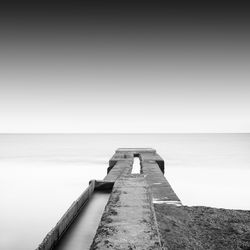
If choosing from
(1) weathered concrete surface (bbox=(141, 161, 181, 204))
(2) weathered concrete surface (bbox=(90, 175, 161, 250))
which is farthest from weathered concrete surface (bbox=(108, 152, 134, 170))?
(2) weathered concrete surface (bbox=(90, 175, 161, 250))

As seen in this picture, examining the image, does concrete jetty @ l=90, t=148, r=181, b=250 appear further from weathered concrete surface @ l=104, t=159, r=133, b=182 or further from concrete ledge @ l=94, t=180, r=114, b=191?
weathered concrete surface @ l=104, t=159, r=133, b=182

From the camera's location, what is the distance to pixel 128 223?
9.89ft

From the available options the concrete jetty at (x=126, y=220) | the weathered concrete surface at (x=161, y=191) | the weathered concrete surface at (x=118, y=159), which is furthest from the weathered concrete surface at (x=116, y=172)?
the concrete jetty at (x=126, y=220)

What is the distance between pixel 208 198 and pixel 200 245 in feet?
28.9

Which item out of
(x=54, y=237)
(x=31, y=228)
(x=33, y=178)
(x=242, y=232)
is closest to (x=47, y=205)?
(x=31, y=228)

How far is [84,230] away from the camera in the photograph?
4324 mm

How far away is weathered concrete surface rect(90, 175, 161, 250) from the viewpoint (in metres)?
2.48

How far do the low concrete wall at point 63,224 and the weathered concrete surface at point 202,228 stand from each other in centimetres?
139

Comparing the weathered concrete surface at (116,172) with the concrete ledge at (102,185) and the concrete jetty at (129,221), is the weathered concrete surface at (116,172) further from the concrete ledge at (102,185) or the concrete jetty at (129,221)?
the concrete jetty at (129,221)

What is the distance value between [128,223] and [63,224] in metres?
1.43

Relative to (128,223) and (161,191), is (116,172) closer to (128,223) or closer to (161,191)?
(161,191)

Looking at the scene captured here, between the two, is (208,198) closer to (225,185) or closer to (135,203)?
(225,185)

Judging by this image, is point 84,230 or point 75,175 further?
point 75,175

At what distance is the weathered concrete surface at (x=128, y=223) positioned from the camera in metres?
2.48
